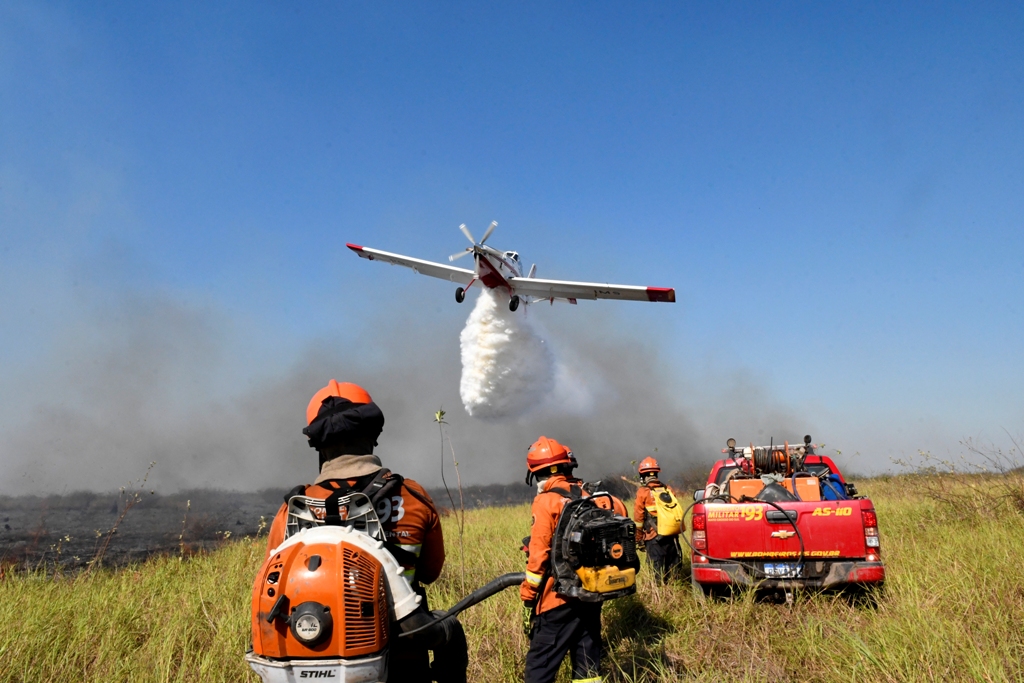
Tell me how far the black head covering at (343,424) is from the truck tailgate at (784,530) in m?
4.90

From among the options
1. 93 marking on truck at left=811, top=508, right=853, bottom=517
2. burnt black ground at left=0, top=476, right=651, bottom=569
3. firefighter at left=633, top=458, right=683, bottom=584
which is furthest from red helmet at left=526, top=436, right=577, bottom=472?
burnt black ground at left=0, top=476, right=651, bottom=569

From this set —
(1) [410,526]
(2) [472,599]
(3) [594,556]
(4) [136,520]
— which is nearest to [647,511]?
(3) [594,556]

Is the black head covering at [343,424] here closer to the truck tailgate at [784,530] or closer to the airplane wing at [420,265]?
the truck tailgate at [784,530]

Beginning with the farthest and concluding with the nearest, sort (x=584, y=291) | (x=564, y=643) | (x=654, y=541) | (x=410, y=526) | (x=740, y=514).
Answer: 1. (x=584, y=291)
2. (x=654, y=541)
3. (x=740, y=514)
4. (x=564, y=643)
5. (x=410, y=526)

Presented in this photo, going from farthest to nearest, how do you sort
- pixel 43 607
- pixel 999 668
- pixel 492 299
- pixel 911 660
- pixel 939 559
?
pixel 492 299 < pixel 939 559 < pixel 43 607 < pixel 911 660 < pixel 999 668

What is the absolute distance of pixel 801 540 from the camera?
6336mm

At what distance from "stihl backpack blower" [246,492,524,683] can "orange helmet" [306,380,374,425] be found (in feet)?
2.04

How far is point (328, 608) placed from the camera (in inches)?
82.6

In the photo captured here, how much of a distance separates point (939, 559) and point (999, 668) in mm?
3666

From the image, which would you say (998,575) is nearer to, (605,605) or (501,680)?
(605,605)

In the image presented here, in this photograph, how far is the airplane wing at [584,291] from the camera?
2047 centimetres

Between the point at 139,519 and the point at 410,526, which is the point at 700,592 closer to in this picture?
the point at 410,526

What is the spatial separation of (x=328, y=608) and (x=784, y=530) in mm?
5534

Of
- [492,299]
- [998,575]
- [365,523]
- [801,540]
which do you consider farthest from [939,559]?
[492,299]
